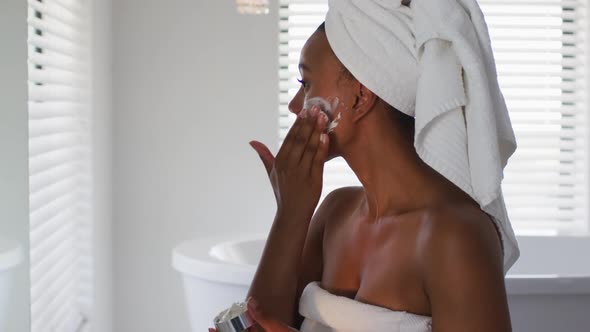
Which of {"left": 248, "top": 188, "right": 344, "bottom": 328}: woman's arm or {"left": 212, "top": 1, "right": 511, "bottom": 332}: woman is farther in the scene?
{"left": 248, "top": 188, "right": 344, "bottom": 328}: woman's arm

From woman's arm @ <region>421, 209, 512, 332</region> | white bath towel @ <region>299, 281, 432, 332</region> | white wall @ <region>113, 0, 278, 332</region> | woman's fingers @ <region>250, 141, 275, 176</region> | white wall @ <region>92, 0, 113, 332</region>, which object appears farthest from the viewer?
white wall @ <region>113, 0, 278, 332</region>

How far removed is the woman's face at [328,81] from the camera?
4.27 feet

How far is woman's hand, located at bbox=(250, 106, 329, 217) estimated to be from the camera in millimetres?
1312

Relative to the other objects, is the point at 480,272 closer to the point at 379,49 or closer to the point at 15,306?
the point at 379,49

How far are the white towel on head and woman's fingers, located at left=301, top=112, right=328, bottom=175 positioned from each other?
0.29 feet

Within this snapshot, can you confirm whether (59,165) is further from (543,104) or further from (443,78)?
(543,104)

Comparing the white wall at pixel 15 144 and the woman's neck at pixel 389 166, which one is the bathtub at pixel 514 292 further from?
the woman's neck at pixel 389 166

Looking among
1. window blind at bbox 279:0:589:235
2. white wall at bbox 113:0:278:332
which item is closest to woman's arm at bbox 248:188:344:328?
white wall at bbox 113:0:278:332

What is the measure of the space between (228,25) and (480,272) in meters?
2.28

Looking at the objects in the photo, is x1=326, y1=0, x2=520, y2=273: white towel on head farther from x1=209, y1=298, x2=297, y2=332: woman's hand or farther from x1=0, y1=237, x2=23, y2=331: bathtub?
x1=0, y1=237, x2=23, y2=331: bathtub

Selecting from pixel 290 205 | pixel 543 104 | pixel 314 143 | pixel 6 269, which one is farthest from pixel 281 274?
pixel 543 104

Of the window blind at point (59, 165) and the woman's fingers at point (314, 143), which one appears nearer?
the woman's fingers at point (314, 143)

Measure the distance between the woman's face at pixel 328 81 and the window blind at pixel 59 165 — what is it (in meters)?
0.72

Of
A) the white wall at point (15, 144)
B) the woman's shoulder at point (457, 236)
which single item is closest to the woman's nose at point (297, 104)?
the woman's shoulder at point (457, 236)
